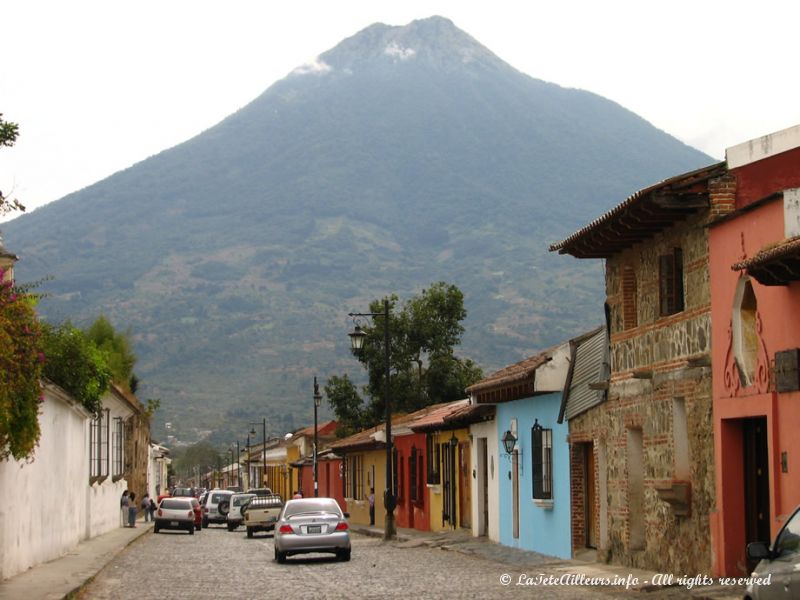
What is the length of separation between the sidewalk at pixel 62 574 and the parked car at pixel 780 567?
1012 centimetres

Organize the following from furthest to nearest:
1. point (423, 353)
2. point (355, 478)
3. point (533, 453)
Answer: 1. point (423, 353)
2. point (355, 478)
3. point (533, 453)

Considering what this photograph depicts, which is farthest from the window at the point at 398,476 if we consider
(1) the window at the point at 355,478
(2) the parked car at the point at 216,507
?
(2) the parked car at the point at 216,507

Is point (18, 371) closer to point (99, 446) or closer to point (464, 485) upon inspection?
point (464, 485)

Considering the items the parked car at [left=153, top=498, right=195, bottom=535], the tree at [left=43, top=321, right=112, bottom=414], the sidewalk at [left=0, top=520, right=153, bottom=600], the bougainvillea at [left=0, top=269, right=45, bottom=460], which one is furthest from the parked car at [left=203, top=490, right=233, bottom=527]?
the bougainvillea at [left=0, top=269, right=45, bottom=460]

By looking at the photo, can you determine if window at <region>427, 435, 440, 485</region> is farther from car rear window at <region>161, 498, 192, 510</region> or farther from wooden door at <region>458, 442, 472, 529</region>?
car rear window at <region>161, 498, 192, 510</region>

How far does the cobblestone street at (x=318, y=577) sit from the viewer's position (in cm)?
1852

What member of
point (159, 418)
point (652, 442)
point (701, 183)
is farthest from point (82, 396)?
point (159, 418)

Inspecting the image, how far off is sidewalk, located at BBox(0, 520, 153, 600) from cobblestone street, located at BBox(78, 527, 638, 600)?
0.95 ft

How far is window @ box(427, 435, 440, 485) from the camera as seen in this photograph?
1539 inches

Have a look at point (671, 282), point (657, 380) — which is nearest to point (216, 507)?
→ point (657, 380)

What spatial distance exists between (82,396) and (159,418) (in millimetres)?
157544

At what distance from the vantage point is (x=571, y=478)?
985 inches

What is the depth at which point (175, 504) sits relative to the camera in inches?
1854

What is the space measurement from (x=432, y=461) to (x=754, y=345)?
2368 cm
